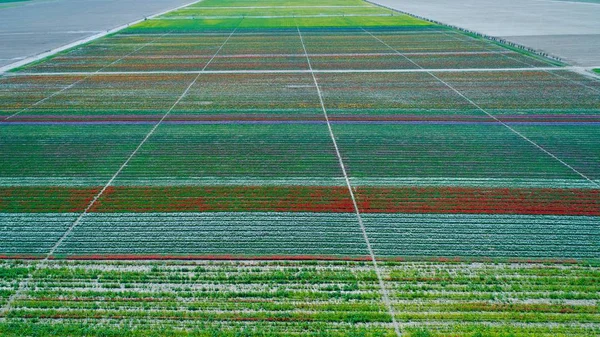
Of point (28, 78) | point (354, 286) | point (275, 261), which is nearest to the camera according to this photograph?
point (354, 286)

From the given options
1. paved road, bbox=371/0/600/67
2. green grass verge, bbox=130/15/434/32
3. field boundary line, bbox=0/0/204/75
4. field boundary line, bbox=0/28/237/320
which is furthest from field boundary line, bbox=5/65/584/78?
green grass verge, bbox=130/15/434/32

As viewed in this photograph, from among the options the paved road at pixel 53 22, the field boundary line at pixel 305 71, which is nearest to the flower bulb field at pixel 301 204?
the field boundary line at pixel 305 71

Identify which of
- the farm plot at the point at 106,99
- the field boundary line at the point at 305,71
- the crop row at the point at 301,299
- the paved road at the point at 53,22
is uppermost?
the paved road at the point at 53,22

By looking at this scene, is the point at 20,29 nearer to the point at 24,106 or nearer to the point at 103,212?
the point at 24,106

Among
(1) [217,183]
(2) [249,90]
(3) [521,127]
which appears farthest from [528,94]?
(1) [217,183]

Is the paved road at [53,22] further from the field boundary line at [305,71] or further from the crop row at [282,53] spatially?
the field boundary line at [305,71]

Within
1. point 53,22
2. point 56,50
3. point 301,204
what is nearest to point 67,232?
point 301,204
